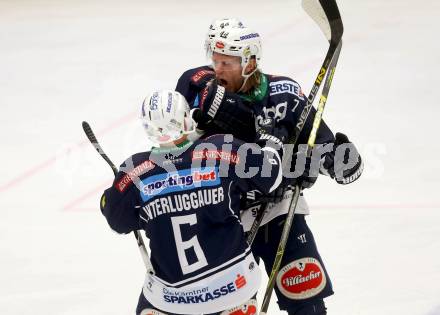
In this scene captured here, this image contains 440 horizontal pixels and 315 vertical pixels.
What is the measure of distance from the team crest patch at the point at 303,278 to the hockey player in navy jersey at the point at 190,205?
1.29ft

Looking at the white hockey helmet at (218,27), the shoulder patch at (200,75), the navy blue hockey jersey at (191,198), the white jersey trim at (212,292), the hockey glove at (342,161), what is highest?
the white hockey helmet at (218,27)

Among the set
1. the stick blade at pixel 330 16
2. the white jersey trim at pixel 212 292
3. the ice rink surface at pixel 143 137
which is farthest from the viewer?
the ice rink surface at pixel 143 137

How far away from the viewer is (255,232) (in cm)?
360

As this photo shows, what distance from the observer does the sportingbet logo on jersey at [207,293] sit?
3195mm

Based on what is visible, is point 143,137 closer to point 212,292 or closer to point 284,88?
point 284,88

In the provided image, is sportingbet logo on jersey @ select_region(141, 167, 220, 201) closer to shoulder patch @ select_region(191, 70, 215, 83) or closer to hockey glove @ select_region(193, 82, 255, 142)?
hockey glove @ select_region(193, 82, 255, 142)

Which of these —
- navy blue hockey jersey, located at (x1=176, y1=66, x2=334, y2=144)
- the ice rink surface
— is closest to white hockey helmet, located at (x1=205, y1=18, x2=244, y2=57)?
navy blue hockey jersey, located at (x1=176, y1=66, x2=334, y2=144)

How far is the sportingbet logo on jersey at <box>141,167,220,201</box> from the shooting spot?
3090 millimetres

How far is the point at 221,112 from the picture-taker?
3.56 meters
